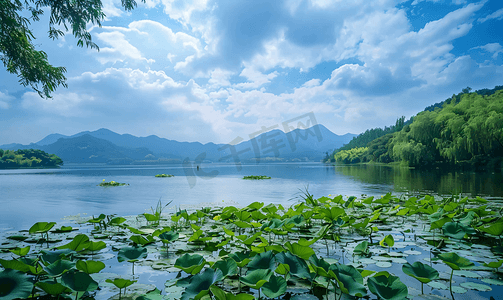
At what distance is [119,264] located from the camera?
7.15 ft

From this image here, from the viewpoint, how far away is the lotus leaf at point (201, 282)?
1.27 metres

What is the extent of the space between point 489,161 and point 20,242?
27.8 m

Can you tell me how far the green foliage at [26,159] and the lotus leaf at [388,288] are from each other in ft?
202

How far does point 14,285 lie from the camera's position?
130 centimetres

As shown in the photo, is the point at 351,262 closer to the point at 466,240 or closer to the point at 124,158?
the point at 466,240

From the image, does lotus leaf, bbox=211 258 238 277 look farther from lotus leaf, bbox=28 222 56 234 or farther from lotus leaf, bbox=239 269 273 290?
lotus leaf, bbox=28 222 56 234

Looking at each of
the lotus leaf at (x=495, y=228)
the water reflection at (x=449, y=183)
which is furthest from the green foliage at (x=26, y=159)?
the lotus leaf at (x=495, y=228)

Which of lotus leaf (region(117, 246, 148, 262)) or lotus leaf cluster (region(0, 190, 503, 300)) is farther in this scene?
lotus leaf (region(117, 246, 148, 262))

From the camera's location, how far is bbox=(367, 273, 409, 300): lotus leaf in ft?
4.05

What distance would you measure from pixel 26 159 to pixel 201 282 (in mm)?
61397

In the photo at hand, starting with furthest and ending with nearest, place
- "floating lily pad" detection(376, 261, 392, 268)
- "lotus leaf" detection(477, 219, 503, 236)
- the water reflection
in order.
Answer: the water reflection → "lotus leaf" detection(477, 219, 503, 236) → "floating lily pad" detection(376, 261, 392, 268)

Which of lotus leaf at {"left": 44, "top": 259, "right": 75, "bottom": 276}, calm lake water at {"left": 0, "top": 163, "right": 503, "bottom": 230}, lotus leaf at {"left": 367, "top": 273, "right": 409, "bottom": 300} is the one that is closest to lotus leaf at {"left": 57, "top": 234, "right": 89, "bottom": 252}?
lotus leaf at {"left": 44, "top": 259, "right": 75, "bottom": 276}

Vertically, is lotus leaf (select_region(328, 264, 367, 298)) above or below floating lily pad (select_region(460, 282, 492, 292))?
above

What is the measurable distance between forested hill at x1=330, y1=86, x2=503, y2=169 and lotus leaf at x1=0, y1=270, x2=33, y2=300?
941 inches
